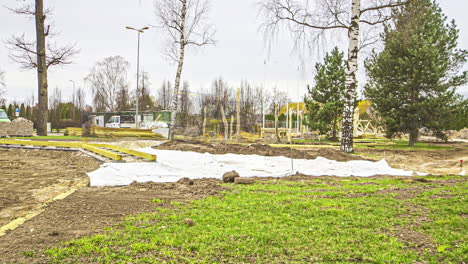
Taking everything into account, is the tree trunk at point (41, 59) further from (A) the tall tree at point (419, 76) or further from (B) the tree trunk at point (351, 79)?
(A) the tall tree at point (419, 76)

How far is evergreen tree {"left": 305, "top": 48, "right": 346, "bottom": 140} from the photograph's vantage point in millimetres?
21281

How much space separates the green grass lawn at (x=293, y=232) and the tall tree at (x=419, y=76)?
46.2ft

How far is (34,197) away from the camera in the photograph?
515cm

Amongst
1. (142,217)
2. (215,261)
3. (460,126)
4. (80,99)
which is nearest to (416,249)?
(215,261)

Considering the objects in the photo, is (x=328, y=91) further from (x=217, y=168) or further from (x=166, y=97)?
(x=166, y=97)

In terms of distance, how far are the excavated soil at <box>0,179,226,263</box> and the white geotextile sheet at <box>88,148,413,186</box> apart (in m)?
0.65

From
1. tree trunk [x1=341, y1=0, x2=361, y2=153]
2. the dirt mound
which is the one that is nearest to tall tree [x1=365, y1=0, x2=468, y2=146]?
tree trunk [x1=341, y1=0, x2=361, y2=153]

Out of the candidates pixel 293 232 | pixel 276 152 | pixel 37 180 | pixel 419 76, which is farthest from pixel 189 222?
pixel 419 76

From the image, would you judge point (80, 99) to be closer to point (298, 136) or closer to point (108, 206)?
point (298, 136)

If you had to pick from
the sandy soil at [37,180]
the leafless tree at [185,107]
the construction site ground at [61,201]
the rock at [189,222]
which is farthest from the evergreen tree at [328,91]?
the rock at [189,222]

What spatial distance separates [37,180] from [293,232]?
541cm

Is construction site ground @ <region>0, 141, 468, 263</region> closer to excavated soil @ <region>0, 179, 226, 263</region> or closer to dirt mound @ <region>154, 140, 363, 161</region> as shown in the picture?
excavated soil @ <region>0, 179, 226, 263</region>

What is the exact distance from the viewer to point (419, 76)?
1734cm

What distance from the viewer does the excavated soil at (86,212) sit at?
3.09 m
